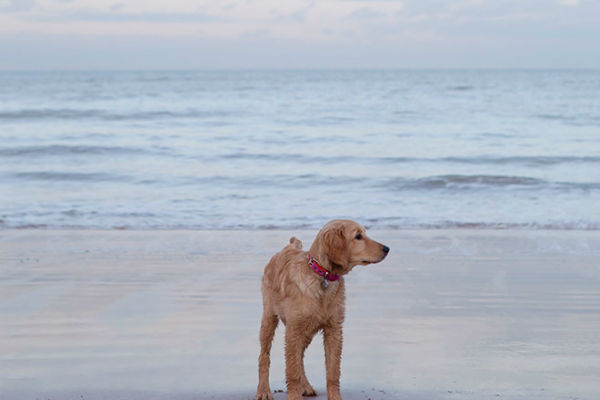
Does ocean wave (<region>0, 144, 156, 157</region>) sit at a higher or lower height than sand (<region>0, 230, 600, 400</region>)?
lower

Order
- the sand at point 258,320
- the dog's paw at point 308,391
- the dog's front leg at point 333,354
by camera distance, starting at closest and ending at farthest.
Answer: the dog's front leg at point 333,354 → the dog's paw at point 308,391 → the sand at point 258,320

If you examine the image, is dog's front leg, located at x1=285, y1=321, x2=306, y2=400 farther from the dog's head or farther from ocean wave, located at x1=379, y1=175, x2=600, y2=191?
ocean wave, located at x1=379, y1=175, x2=600, y2=191

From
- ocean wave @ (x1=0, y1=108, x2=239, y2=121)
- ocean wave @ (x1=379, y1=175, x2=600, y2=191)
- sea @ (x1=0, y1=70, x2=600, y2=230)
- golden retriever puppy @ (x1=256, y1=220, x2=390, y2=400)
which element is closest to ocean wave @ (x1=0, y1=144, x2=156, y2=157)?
sea @ (x1=0, y1=70, x2=600, y2=230)

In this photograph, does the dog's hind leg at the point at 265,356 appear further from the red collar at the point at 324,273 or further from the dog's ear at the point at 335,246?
the dog's ear at the point at 335,246

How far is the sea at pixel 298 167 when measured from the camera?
11.8 metres

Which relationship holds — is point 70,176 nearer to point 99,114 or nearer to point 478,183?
point 478,183

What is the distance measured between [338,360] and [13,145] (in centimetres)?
2079

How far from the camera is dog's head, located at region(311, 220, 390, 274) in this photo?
3.80 meters

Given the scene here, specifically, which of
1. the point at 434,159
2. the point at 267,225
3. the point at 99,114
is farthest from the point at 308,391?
the point at 99,114

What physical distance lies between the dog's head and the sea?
6851 millimetres

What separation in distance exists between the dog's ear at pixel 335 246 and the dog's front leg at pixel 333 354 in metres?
0.34

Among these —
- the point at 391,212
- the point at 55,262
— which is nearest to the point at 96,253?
the point at 55,262

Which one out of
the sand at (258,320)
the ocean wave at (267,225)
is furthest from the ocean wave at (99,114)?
the sand at (258,320)

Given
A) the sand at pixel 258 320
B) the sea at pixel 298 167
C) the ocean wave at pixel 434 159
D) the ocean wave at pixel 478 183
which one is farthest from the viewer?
the ocean wave at pixel 434 159
